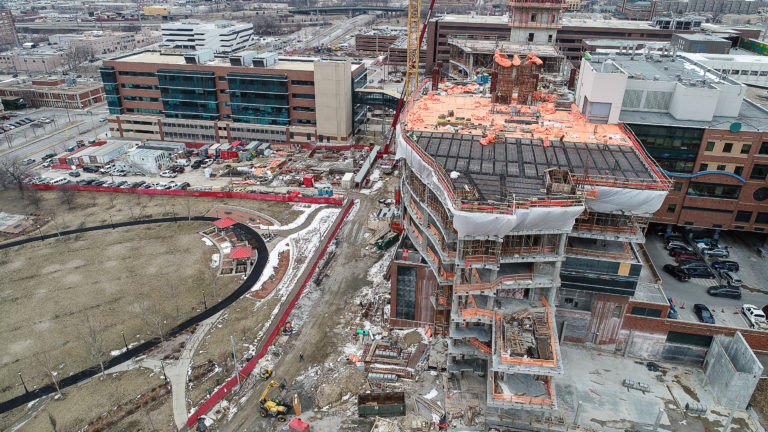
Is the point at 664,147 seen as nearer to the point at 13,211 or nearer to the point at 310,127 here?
the point at 310,127

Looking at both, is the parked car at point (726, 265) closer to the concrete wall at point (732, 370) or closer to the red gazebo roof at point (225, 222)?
the concrete wall at point (732, 370)

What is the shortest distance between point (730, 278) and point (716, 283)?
146cm

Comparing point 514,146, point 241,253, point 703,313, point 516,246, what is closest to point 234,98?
point 241,253

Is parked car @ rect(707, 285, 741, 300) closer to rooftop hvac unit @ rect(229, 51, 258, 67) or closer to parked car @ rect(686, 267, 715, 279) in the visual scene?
parked car @ rect(686, 267, 715, 279)

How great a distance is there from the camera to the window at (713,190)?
58.5 m

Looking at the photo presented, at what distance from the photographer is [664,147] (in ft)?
192

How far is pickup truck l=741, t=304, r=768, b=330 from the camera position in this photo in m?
47.0

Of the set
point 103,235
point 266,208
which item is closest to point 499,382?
point 266,208

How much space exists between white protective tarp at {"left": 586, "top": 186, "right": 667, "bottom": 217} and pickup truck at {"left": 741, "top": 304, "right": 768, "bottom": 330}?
17204 mm

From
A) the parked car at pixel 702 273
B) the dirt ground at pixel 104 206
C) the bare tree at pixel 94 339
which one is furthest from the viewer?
the dirt ground at pixel 104 206

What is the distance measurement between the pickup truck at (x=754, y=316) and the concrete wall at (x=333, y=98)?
7539cm

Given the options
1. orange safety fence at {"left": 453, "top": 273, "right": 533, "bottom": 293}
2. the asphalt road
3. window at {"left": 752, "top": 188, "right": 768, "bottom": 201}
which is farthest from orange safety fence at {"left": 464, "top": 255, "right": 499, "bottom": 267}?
the asphalt road

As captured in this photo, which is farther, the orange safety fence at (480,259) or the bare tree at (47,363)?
the bare tree at (47,363)

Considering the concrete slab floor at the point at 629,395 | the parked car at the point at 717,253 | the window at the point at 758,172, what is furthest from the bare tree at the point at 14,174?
the window at the point at 758,172
